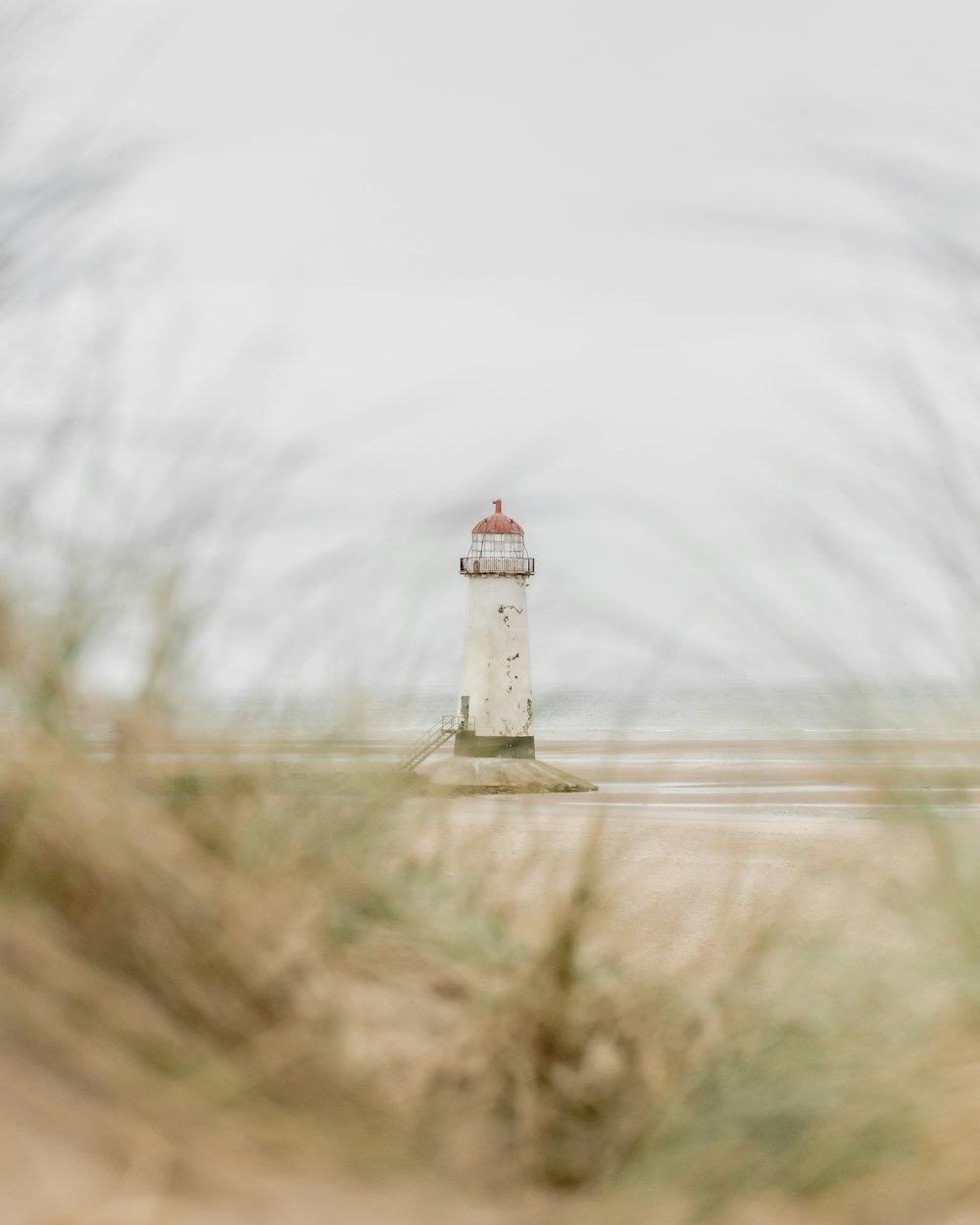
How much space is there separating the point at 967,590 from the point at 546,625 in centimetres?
59

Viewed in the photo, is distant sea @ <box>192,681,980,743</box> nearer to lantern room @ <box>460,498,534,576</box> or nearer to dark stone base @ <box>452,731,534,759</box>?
dark stone base @ <box>452,731,534,759</box>

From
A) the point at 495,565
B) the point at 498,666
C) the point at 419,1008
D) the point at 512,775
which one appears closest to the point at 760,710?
the point at 419,1008

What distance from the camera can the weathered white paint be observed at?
57.1 feet

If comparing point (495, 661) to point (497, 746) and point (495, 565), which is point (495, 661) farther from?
point (495, 565)

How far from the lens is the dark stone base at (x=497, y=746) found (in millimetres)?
17297

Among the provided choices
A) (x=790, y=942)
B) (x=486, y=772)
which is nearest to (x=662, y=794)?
(x=486, y=772)

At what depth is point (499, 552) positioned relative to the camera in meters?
17.8

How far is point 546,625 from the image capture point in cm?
180

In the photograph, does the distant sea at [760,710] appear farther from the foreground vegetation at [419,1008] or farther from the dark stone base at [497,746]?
the dark stone base at [497,746]

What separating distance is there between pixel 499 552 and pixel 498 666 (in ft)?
5.29

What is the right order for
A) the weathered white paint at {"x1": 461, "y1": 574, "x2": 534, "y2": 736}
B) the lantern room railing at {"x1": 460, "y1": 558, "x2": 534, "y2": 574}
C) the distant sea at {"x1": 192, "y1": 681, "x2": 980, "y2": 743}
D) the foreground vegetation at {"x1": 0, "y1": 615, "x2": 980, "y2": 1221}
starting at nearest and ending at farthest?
the foreground vegetation at {"x1": 0, "y1": 615, "x2": 980, "y2": 1221} < the distant sea at {"x1": 192, "y1": 681, "x2": 980, "y2": 743} < the weathered white paint at {"x1": 461, "y1": 574, "x2": 534, "y2": 736} < the lantern room railing at {"x1": 460, "y1": 558, "x2": 534, "y2": 574}

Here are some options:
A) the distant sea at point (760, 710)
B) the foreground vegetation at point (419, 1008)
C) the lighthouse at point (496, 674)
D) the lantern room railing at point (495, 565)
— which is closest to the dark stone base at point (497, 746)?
the lighthouse at point (496, 674)

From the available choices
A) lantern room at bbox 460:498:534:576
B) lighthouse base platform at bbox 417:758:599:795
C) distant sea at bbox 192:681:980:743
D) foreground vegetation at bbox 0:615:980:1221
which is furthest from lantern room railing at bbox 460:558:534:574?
foreground vegetation at bbox 0:615:980:1221

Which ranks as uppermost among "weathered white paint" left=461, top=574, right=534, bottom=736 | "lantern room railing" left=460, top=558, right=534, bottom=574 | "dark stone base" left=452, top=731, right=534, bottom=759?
"lantern room railing" left=460, top=558, right=534, bottom=574
